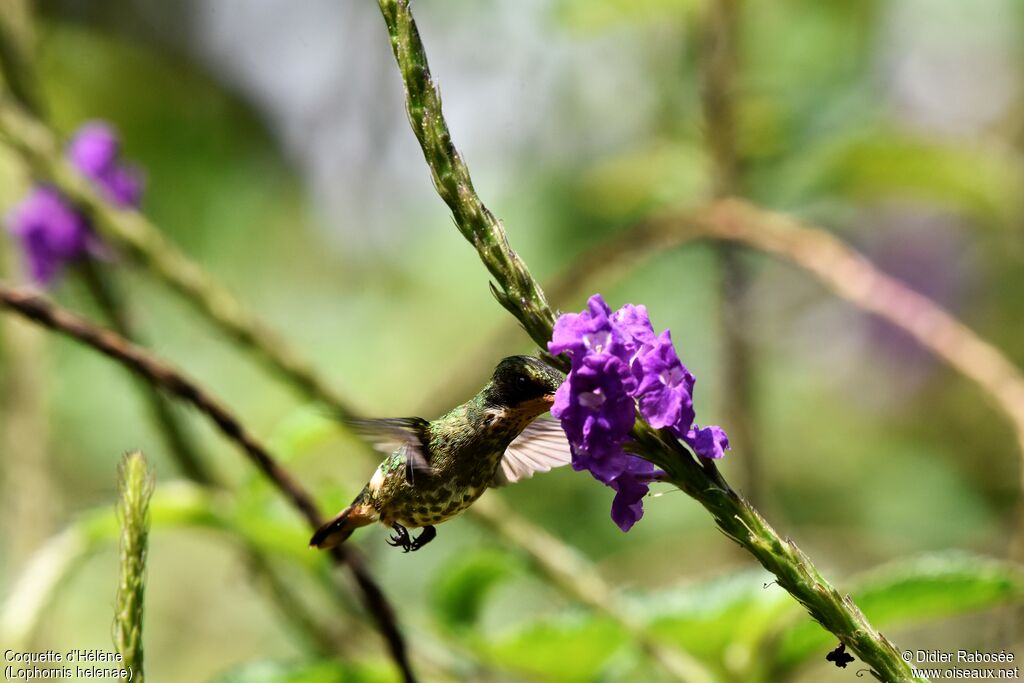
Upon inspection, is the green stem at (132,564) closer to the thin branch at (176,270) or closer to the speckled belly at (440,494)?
the speckled belly at (440,494)

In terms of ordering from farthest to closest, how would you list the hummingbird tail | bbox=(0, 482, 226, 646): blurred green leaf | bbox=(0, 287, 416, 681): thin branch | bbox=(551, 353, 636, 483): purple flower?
bbox=(0, 482, 226, 646): blurred green leaf
bbox=(0, 287, 416, 681): thin branch
the hummingbird tail
bbox=(551, 353, 636, 483): purple flower

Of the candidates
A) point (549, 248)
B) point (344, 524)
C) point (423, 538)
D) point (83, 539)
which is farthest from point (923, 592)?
point (549, 248)

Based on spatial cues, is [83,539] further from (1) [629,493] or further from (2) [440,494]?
(1) [629,493]

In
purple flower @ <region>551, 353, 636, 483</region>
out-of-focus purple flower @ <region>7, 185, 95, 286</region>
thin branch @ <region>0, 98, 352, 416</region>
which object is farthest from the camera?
out-of-focus purple flower @ <region>7, 185, 95, 286</region>

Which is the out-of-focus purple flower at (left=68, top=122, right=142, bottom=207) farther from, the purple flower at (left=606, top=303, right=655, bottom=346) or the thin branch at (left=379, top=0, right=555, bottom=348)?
the purple flower at (left=606, top=303, right=655, bottom=346)

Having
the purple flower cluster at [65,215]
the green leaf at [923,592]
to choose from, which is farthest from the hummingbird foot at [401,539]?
the purple flower cluster at [65,215]

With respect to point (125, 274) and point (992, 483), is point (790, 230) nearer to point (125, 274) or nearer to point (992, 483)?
point (125, 274)

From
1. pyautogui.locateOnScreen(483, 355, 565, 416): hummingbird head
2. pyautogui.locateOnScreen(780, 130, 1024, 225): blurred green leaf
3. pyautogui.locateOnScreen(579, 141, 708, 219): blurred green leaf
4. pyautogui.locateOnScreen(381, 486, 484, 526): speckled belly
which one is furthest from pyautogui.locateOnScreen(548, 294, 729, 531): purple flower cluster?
pyautogui.locateOnScreen(579, 141, 708, 219): blurred green leaf
